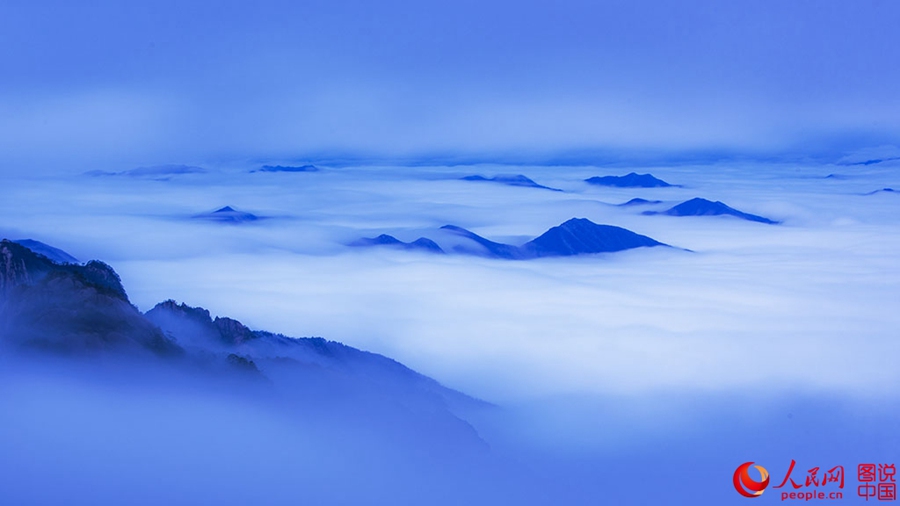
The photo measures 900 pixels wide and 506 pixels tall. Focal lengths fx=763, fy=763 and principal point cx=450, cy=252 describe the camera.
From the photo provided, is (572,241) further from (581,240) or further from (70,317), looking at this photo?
(70,317)

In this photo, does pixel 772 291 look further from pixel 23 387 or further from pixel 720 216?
pixel 720 216

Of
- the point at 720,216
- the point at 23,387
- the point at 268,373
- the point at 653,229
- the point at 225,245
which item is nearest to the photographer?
the point at 23,387

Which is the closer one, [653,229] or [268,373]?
[268,373]

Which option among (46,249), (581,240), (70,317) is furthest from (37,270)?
(581,240)

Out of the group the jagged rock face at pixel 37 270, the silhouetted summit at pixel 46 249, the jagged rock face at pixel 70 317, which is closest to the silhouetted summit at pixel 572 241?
the silhouetted summit at pixel 46 249

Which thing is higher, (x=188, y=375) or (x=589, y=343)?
(x=188, y=375)

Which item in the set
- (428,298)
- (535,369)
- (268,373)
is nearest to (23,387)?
(268,373)

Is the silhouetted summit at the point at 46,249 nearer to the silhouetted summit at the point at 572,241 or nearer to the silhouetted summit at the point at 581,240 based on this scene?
the silhouetted summit at the point at 572,241

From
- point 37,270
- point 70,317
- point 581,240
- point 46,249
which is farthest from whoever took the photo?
point 581,240
